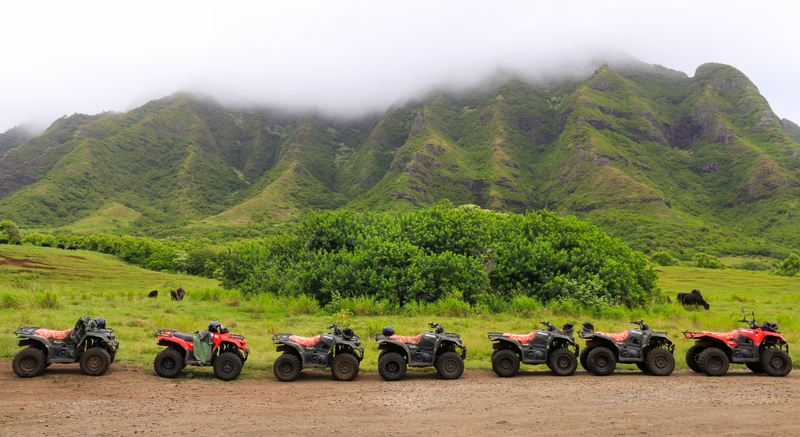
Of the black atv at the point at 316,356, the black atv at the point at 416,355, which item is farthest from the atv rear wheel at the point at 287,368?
the black atv at the point at 416,355

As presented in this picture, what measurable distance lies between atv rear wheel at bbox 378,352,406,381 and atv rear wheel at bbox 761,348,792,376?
8.38 metres

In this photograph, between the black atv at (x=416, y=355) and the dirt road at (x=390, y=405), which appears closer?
the dirt road at (x=390, y=405)

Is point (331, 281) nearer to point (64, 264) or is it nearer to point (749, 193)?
point (64, 264)

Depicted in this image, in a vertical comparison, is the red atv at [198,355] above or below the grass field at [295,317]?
above

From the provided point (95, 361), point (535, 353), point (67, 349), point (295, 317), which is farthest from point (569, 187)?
point (67, 349)

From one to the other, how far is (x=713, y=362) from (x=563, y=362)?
360cm

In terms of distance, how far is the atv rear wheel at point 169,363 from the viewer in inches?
319

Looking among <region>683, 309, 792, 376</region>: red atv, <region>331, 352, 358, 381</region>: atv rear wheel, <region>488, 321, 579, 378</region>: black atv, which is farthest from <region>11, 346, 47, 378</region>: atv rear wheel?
<region>683, 309, 792, 376</region>: red atv

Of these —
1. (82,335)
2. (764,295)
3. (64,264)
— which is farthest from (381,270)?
(64,264)

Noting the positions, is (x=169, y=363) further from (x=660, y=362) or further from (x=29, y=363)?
(x=660, y=362)

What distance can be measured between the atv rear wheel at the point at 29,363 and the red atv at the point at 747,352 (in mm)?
14198

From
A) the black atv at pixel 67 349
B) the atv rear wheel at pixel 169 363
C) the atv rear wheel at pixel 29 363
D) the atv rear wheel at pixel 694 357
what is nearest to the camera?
the atv rear wheel at pixel 29 363

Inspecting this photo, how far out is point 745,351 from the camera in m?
9.23

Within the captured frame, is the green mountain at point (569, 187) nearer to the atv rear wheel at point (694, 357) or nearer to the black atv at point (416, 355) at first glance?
the atv rear wheel at point (694, 357)
